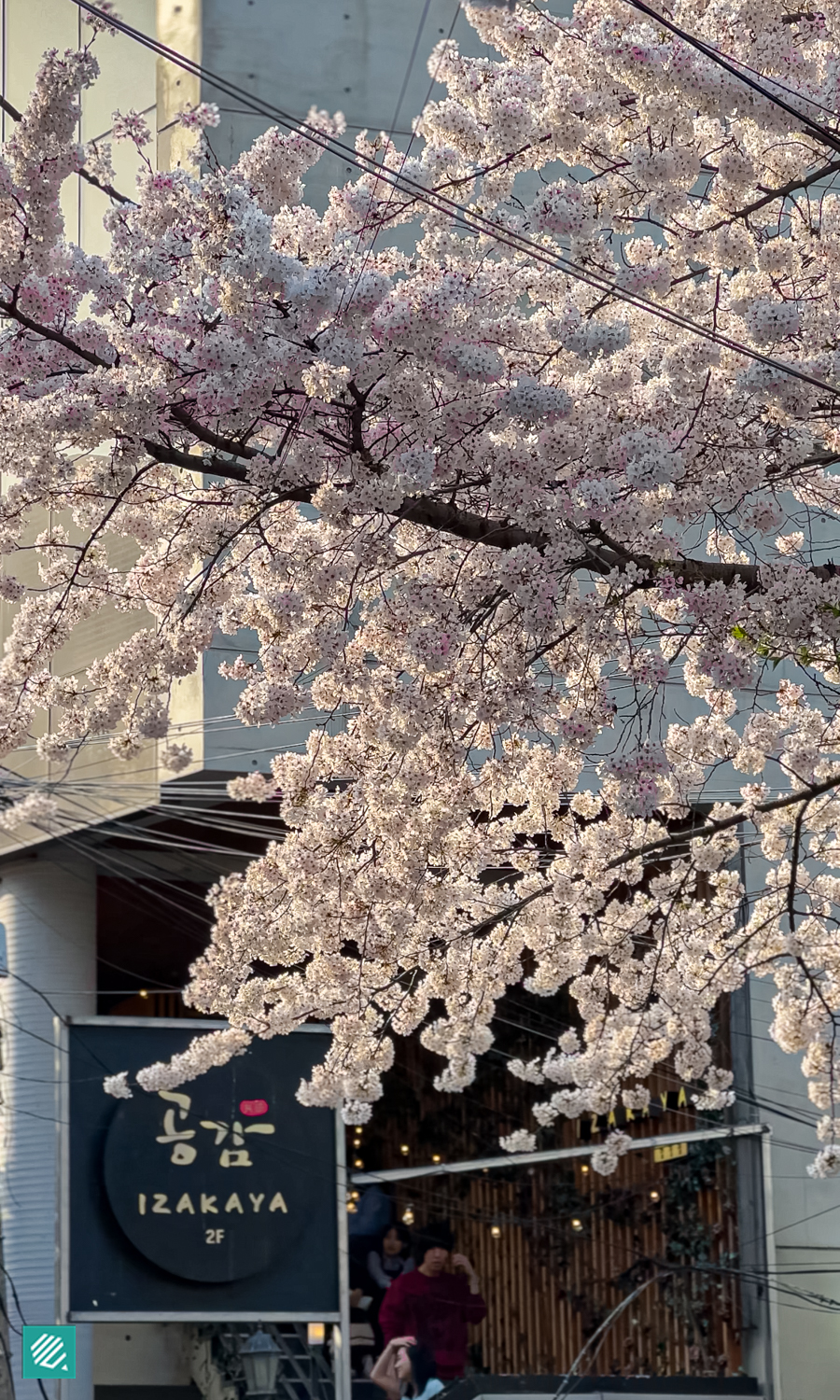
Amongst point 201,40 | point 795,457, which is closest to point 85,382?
point 795,457

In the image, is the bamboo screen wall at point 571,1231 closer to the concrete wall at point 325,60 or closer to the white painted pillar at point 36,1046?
the white painted pillar at point 36,1046

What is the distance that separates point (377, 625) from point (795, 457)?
1535 mm

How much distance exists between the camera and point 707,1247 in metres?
12.4

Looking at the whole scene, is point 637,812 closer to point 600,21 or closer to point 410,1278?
point 600,21

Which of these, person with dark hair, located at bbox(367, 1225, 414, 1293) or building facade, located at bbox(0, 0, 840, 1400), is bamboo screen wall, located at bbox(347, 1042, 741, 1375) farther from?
person with dark hair, located at bbox(367, 1225, 414, 1293)

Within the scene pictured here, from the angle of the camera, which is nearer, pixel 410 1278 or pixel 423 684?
pixel 423 684

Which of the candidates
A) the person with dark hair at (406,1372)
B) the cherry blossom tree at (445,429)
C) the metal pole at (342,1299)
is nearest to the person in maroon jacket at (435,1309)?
the person with dark hair at (406,1372)

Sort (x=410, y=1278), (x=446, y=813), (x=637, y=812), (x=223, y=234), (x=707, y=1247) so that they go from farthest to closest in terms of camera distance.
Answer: (x=707, y=1247) < (x=410, y=1278) < (x=446, y=813) < (x=637, y=812) < (x=223, y=234)

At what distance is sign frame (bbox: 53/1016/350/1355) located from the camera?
10.5 m

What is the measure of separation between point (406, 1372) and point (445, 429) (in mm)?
7151

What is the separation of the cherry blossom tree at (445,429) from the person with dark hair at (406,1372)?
162 inches

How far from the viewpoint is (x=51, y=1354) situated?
10320 mm

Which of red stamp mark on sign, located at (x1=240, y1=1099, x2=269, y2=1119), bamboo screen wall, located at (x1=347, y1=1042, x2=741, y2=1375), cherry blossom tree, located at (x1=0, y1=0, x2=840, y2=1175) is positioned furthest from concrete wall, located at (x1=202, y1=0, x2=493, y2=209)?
bamboo screen wall, located at (x1=347, y1=1042, x2=741, y2=1375)

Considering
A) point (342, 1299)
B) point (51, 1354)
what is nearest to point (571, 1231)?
point (342, 1299)
